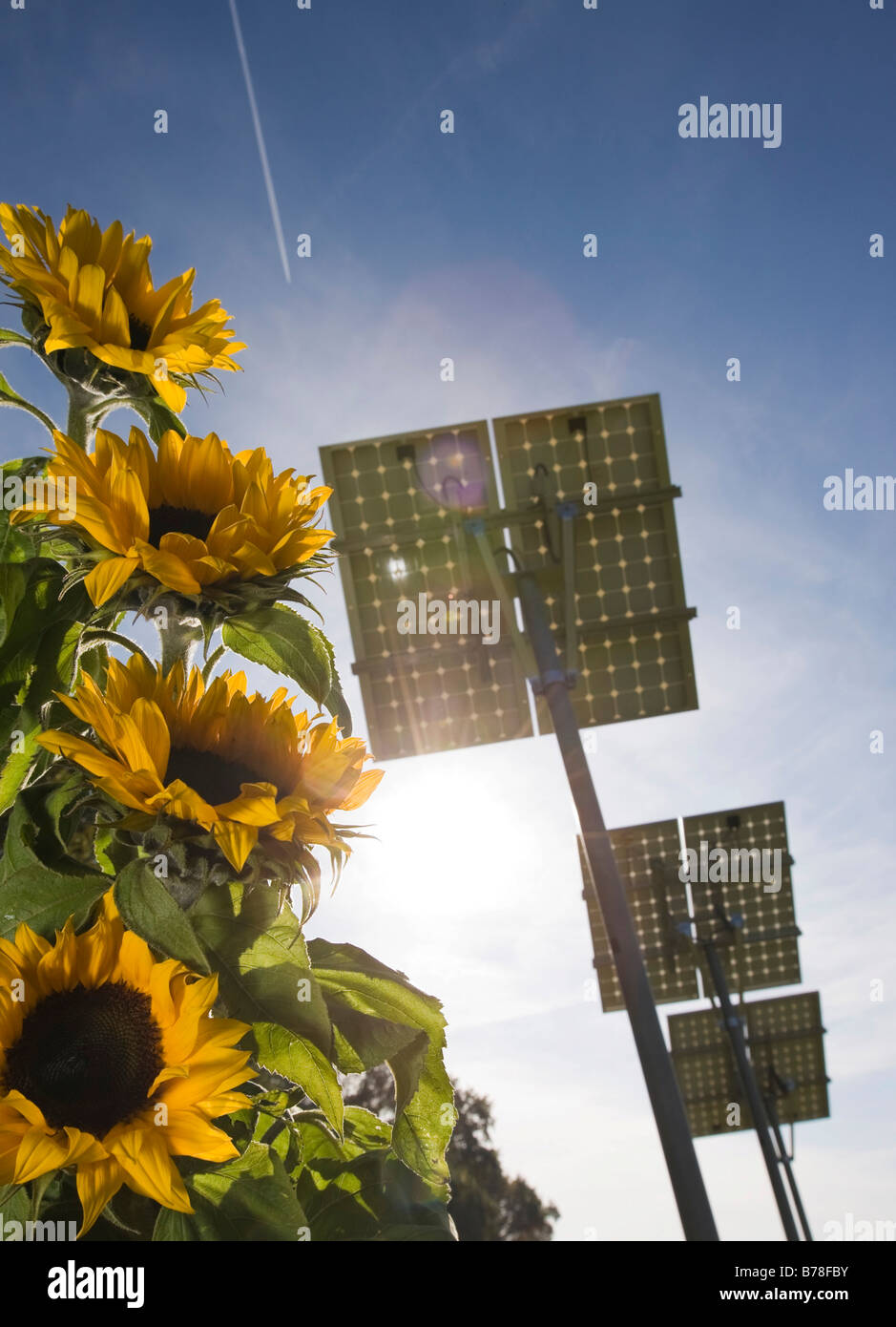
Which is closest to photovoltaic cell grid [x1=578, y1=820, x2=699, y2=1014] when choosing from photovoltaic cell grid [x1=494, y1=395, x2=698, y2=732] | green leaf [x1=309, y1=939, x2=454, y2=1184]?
photovoltaic cell grid [x1=494, y1=395, x2=698, y2=732]

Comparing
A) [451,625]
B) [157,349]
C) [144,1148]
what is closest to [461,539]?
[451,625]

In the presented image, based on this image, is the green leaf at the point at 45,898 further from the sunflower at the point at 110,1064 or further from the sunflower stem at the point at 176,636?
the sunflower stem at the point at 176,636

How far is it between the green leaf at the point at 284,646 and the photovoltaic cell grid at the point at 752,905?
12897 mm

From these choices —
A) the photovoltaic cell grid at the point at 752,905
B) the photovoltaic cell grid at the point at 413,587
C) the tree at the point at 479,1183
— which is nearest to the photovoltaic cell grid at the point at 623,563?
the photovoltaic cell grid at the point at 413,587

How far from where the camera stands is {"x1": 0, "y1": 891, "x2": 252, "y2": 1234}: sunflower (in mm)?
756

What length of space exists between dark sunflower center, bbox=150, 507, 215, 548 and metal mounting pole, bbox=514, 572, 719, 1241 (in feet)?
A: 14.5

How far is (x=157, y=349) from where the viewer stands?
1.15m

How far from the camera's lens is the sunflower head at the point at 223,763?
82cm

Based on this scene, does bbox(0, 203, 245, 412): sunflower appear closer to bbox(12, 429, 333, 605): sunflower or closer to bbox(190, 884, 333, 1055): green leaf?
bbox(12, 429, 333, 605): sunflower

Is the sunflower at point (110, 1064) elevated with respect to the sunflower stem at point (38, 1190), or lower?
elevated

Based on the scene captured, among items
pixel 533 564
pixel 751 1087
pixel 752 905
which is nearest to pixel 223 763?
pixel 533 564

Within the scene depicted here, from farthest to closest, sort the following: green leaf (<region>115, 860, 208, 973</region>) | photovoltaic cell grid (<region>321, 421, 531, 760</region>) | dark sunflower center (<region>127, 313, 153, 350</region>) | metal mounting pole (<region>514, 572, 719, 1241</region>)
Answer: photovoltaic cell grid (<region>321, 421, 531, 760</region>) → metal mounting pole (<region>514, 572, 719, 1241</region>) → dark sunflower center (<region>127, 313, 153, 350</region>) → green leaf (<region>115, 860, 208, 973</region>)

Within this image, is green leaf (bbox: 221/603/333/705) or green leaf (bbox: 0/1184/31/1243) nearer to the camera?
green leaf (bbox: 0/1184/31/1243)

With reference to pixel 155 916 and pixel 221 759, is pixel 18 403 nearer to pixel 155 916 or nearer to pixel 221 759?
pixel 221 759
